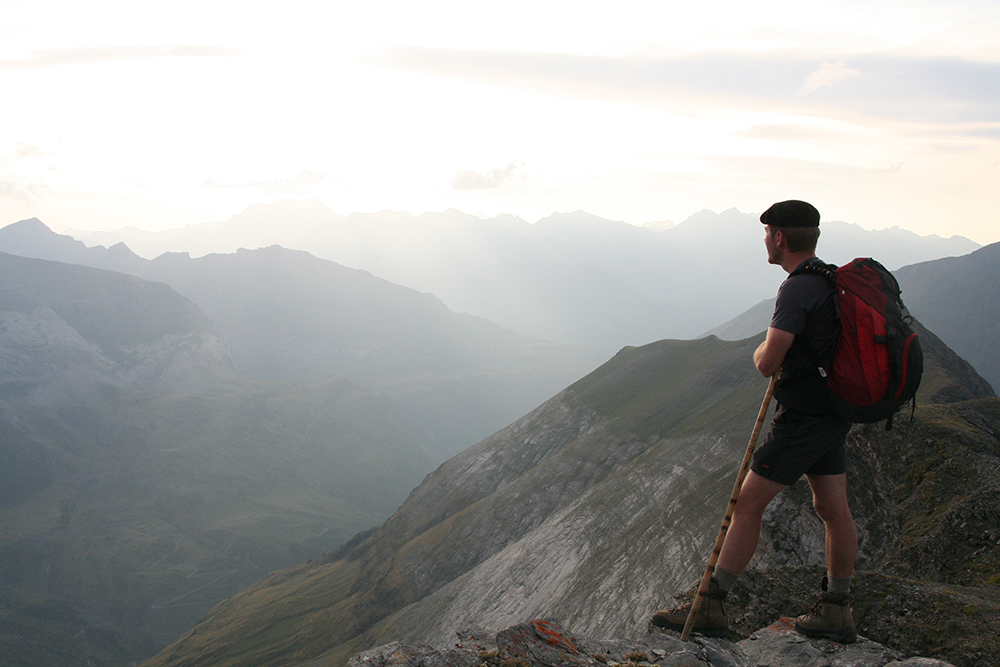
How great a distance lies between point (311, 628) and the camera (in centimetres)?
8731

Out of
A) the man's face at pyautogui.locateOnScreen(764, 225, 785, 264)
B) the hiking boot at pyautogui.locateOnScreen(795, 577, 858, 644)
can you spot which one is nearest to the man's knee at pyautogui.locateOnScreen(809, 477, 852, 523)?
the hiking boot at pyautogui.locateOnScreen(795, 577, 858, 644)

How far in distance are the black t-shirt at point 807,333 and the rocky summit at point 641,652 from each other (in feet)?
8.93

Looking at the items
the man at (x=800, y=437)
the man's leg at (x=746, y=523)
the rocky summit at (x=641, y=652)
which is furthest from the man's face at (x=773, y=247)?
the rocky summit at (x=641, y=652)

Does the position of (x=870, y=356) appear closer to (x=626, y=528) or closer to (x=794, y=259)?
(x=794, y=259)

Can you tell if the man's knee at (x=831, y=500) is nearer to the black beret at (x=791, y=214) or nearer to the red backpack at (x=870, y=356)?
the red backpack at (x=870, y=356)

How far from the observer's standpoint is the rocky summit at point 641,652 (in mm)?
6332

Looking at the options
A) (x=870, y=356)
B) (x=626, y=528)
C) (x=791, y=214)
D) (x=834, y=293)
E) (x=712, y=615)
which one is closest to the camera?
(x=870, y=356)

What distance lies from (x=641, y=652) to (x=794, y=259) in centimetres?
482

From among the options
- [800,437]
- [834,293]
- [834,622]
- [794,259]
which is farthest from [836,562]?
[794,259]

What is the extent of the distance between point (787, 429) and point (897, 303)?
170 centimetres

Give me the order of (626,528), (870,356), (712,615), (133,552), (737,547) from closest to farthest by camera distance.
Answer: (870,356) < (737,547) < (712,615) < (626,528) < (133,552)

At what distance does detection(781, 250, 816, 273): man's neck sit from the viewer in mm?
6527

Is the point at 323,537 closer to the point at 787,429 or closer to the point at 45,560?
the point at 45,560

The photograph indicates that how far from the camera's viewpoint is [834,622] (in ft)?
21.8
